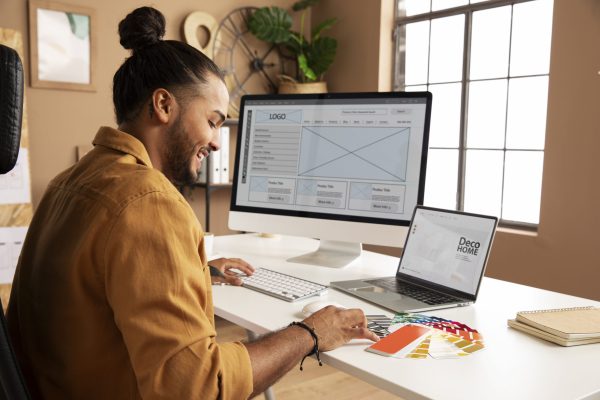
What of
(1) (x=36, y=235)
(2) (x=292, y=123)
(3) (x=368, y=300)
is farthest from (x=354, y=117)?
(1) (x=36, y=235)

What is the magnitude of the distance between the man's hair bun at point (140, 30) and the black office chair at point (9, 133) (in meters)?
0.52

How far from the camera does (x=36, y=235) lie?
103cm

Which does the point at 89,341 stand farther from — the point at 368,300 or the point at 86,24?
the point at 86,24

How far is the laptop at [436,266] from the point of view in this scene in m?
1.35

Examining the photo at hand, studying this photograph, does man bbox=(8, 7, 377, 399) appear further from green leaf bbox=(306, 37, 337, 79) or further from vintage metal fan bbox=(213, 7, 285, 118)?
green leaf bbox=(306, 37, 337, 79)

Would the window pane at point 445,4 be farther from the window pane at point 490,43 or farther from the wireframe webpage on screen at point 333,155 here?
the wireframe webpage on screen at point 333,155

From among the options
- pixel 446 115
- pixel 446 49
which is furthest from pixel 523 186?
pixel 446 49

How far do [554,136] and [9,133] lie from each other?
293 cm

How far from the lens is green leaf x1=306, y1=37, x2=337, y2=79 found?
4.15m

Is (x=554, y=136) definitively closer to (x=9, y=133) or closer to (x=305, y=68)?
(x=305, y=68)

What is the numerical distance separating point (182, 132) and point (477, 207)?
9.64 feet

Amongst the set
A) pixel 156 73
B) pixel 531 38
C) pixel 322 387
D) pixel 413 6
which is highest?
pixel 413 6

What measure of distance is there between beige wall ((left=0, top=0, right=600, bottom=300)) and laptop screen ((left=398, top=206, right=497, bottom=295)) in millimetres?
1788

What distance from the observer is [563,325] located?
3.74ft
